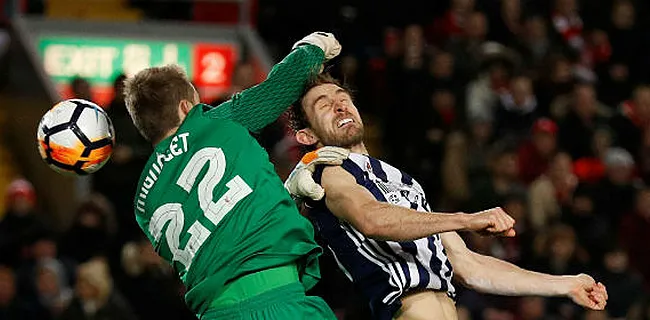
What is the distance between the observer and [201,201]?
5.65 metres

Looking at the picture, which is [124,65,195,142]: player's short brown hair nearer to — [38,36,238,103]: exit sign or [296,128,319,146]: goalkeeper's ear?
[296,128,319,146]: goalkeeper's ear

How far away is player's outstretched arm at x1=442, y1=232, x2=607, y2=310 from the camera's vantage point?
598cm

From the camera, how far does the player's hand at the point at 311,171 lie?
581cm

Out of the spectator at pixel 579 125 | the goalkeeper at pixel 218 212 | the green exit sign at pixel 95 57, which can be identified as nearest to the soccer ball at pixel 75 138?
the goalkeeper at pixel 218 212

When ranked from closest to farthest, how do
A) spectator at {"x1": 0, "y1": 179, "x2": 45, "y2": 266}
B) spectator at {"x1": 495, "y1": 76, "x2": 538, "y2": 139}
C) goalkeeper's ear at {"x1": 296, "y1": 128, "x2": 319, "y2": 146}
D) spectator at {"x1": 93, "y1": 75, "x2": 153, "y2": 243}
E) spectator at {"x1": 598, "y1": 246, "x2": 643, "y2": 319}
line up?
goalkeeper's ear at {"x1": 296, "y1": 128, "x2": 319, "y2": 146}, spectator at {"x1": 0, "y1": 179, "x2": 45, "y2": 266}, spectator at {"x1": 93, "y1": 75, "x2": 153, "y2": 243}, spectator at {"x1": 598, "y1": 246, "x2": 643, "y2": 319}, spectator at {"x1": 495, "y1": 76, "x2": 538, "y2": 139}

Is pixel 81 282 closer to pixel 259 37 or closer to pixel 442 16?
pixel 259 37

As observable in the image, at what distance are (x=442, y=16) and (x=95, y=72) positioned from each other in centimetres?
382

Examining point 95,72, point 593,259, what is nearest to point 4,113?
point 95,72

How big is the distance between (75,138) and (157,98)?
0.45 meters

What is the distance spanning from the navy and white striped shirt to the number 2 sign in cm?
774

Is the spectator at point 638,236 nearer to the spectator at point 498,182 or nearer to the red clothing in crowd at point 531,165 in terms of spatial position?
the red clothing in crowd at point 531,165

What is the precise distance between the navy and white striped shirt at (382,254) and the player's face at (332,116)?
0.09 meters

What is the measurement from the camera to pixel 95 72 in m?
13.3

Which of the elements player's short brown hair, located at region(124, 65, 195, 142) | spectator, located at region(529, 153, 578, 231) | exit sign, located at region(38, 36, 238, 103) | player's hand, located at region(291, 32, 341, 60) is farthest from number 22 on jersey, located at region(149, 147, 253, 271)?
exit sign, located at region(38, 36, 238, 103)
